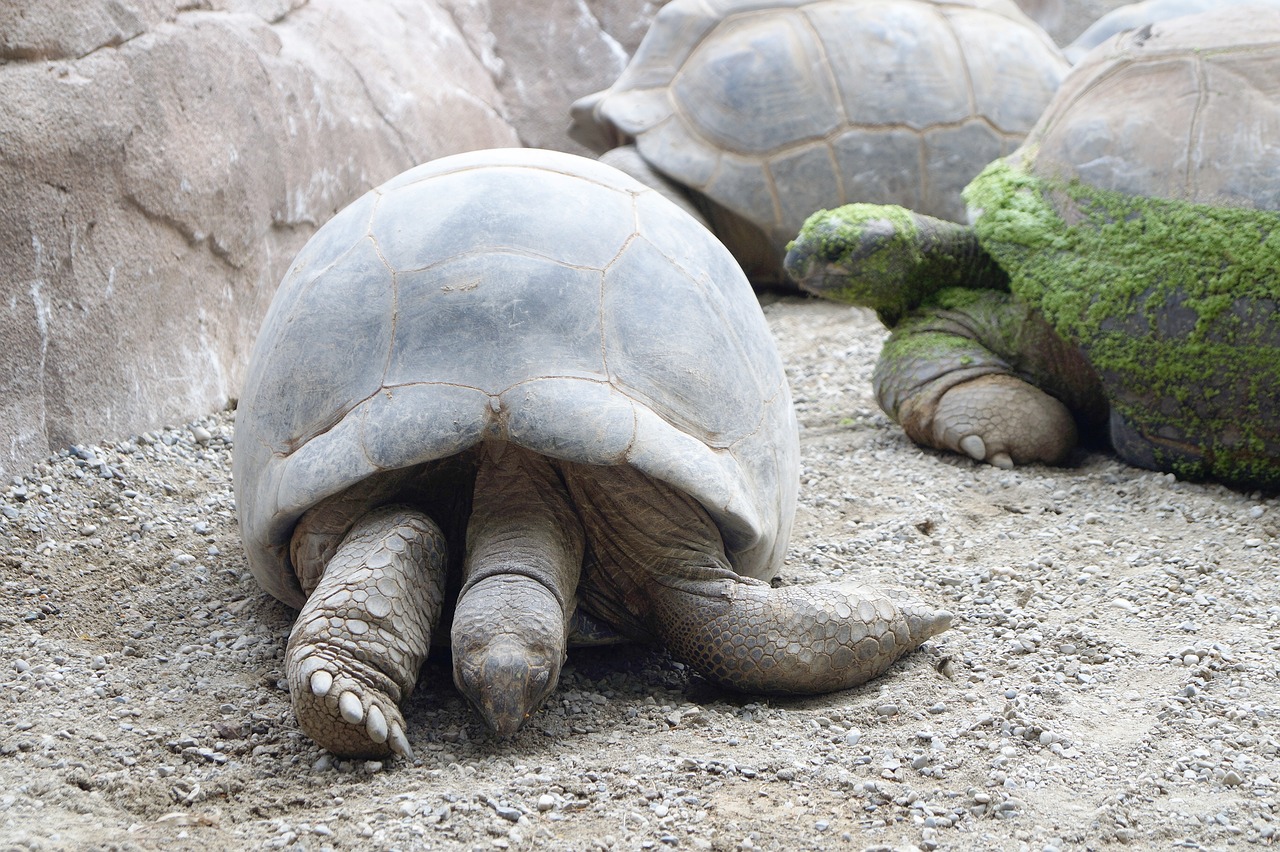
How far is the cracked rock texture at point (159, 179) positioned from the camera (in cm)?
320

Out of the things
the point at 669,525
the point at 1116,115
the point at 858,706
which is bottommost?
the point at 858,706

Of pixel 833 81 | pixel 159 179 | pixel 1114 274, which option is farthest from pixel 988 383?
pixel 159 179

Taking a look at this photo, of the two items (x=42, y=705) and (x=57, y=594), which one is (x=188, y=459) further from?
(x=42, y=705)

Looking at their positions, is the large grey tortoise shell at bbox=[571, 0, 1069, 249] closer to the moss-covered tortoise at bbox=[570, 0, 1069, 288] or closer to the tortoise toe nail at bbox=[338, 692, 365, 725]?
the moss-covered tortoise at bbox=[570, 0, 1069, 288]

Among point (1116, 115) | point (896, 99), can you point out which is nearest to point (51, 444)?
point (1116, 115)

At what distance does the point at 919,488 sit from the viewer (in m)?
3.59

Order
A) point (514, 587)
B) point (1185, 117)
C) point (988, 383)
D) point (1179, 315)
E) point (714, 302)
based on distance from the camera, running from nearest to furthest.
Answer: point (514, 587) < point (714, 302) < point (1179, 315) < point (1185, 117) < point (988, 383)

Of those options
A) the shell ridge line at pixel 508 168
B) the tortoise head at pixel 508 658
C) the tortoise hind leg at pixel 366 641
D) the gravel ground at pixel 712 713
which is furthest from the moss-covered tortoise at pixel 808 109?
the tortoise head at pixel 508 658

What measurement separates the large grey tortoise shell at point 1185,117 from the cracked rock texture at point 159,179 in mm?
2619

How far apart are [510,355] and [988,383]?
2159 mm

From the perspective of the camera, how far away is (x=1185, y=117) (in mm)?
3559

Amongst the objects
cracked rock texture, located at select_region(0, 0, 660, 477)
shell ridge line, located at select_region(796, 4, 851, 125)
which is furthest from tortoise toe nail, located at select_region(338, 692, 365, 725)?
shell ridge line, located at select_region(796, 4, 851, 125)

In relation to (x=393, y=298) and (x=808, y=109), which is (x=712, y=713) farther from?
(x=808, y=109)

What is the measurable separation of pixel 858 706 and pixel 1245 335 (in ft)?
5.97
